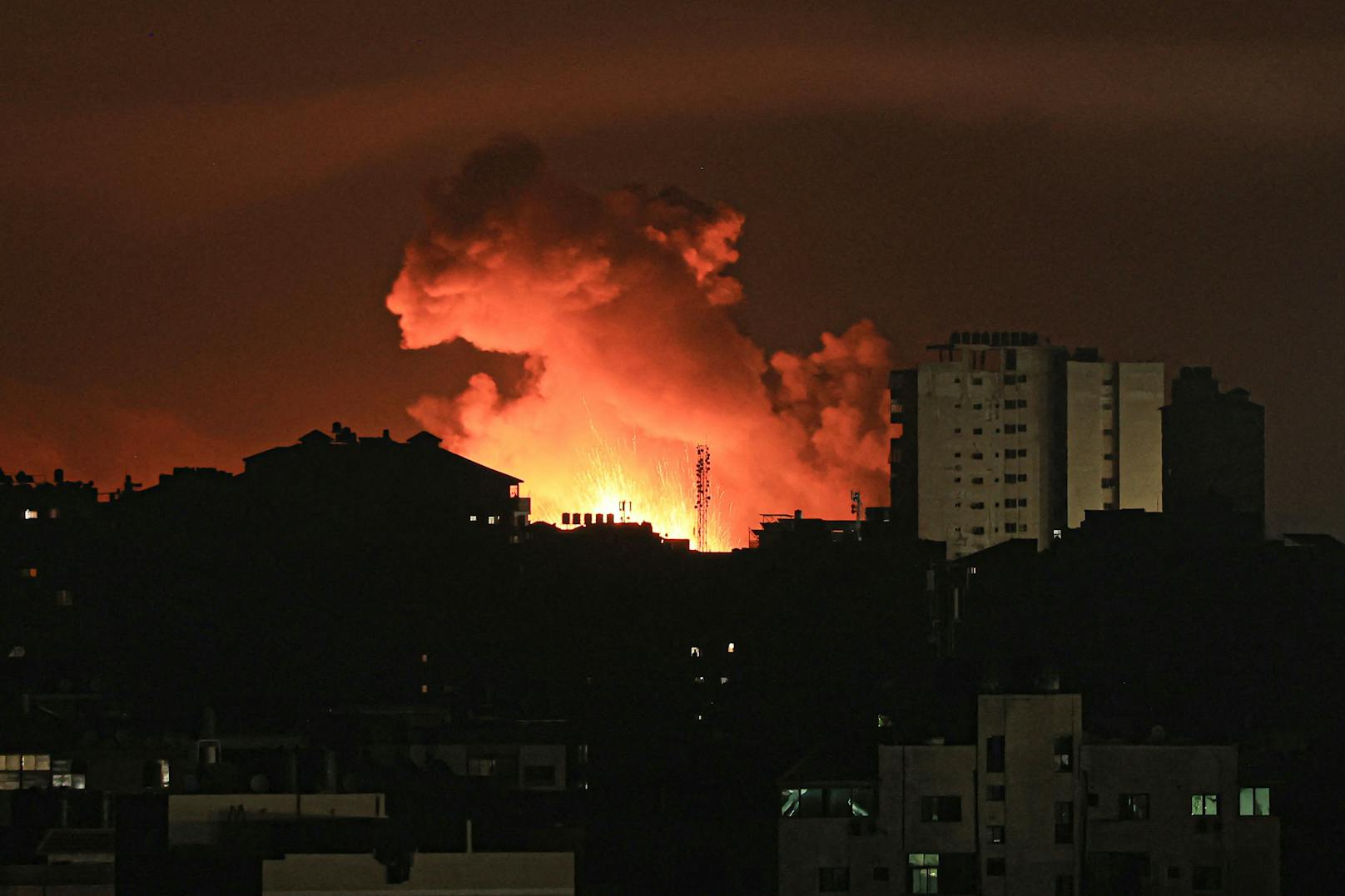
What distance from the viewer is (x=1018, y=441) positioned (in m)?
85.9

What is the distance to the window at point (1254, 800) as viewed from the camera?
1200 inches

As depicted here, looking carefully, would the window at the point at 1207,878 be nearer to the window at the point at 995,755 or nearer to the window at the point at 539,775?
the window at the point at 995,755

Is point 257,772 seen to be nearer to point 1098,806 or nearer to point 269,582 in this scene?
point 1098,806

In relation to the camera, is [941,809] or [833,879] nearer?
[833,879]

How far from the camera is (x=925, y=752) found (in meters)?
30.5

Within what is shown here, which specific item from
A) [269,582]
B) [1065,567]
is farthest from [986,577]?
[269,582]

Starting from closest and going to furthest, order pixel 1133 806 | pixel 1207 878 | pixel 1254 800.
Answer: pixel 1207 878 < pixel 1133 806 < pixel 1254 800

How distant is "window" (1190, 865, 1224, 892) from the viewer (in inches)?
1188

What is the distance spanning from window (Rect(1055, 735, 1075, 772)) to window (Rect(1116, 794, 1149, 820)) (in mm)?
576

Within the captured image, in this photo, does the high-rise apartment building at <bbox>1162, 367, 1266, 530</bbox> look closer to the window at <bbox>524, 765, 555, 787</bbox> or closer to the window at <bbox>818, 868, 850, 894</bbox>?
the window at <bbox>524, 765, 555, 787</bbox>

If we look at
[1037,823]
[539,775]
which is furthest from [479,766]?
[1037,823]

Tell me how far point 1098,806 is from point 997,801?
3.27 feet

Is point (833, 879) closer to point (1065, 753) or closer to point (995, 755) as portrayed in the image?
point (995, 755)

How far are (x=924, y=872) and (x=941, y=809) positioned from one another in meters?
0.64
